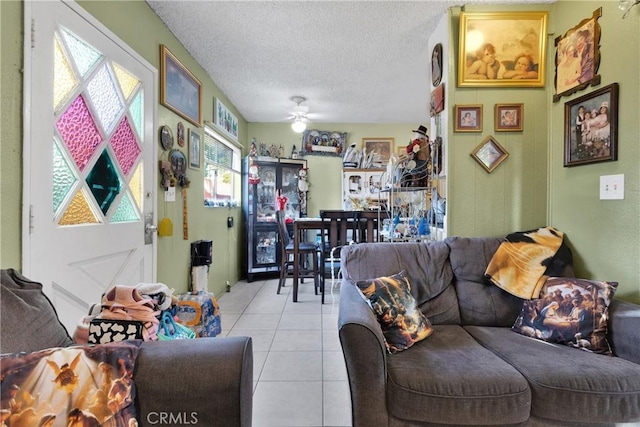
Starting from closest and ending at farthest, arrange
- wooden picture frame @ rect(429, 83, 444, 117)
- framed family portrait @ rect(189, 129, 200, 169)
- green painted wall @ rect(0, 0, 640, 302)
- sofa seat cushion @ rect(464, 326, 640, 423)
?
sofa seat cushion @ rect(464, 326, 640, 423) → green painted wall @ rect(0, 0, 640, 302) → wooden picture frame @ rect(429, 83, 444, 117) → framed family portrait @ rect(189, 129, 200, 169)

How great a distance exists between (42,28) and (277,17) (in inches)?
56.9

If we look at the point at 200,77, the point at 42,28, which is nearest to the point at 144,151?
the point at 42,28

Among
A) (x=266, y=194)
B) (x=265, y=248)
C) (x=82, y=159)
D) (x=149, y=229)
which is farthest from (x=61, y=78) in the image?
(x=265, y=248)

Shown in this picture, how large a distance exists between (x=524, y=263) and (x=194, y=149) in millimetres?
2883

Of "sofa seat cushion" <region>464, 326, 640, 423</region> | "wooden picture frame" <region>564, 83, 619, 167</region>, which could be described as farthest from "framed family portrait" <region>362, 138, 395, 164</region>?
"sofa seat cushion" <region>464, 326, 640, 423</region>

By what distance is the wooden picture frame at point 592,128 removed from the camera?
1651 mm

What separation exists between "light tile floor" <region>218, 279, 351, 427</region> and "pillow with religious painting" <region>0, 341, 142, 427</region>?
903mm

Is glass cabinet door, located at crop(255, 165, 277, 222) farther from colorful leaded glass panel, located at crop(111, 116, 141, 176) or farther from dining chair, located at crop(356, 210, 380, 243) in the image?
colorful leaded glass panel, located at crop(111, 116, 141, 176)

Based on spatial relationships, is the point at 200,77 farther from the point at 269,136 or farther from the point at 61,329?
the point at 61,329

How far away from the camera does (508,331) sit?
5.33 feet

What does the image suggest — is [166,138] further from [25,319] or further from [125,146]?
[25,319]

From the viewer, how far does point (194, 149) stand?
115 inches

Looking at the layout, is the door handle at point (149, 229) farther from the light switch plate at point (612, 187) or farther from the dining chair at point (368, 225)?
the light switch plate at point (612, 187)

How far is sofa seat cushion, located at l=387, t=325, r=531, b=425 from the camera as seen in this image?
1141 mm
